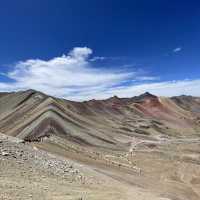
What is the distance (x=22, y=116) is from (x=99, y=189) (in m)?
64.6

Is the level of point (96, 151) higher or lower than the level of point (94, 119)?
lower

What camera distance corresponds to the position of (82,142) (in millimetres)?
63594

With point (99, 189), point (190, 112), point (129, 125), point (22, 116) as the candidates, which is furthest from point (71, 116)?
point (190, 112)

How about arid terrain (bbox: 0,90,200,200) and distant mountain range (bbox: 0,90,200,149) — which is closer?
arid terrain (bbox: 0,90,200,200)

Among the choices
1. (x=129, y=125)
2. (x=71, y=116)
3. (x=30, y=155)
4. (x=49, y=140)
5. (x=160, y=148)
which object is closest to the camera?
(x=30, y=155)

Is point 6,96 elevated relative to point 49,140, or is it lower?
elevated

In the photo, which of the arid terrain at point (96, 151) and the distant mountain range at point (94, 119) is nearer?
the arid terrain at point (96, 151)

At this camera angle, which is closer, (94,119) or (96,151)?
(96,151)

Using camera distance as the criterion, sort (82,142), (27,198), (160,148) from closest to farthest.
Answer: (27,198) < (82,142) < (160,148)

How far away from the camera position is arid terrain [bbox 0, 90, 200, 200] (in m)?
22.5

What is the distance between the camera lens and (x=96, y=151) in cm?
5731

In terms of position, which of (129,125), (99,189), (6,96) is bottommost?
(99,189)

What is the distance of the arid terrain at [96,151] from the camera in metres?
22.5

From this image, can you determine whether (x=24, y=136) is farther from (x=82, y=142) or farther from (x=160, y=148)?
(x=160, y=148)
